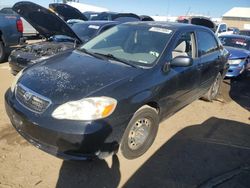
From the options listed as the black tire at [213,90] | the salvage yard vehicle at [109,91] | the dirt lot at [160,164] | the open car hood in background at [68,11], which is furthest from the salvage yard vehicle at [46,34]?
the open car hood in background at [68,11]

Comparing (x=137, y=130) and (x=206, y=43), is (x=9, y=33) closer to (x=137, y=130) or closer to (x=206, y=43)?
(x=206, y=43)

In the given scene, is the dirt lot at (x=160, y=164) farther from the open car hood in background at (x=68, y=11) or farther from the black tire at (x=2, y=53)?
the open car hood in background at (x=68, y=11)

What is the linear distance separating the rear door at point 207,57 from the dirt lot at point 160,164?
0.89 meters

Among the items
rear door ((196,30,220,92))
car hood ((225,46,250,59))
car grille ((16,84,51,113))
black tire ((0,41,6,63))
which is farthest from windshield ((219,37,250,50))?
car grille ((16,84,51,113))

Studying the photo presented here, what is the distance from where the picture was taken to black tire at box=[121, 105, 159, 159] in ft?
10.7

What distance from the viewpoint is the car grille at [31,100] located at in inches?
115

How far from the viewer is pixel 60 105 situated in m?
2.85

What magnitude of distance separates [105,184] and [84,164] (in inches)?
17.6

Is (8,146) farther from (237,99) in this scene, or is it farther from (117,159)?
(237,99)

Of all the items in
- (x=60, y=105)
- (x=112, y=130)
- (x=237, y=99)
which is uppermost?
(x=60, y=105)

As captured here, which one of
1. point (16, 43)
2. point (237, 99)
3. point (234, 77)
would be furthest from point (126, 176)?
point (16, 43)

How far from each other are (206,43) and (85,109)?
3183 millimetres

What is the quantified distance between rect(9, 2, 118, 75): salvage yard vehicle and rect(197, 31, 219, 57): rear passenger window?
256cm

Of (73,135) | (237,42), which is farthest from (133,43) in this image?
(237,42)
